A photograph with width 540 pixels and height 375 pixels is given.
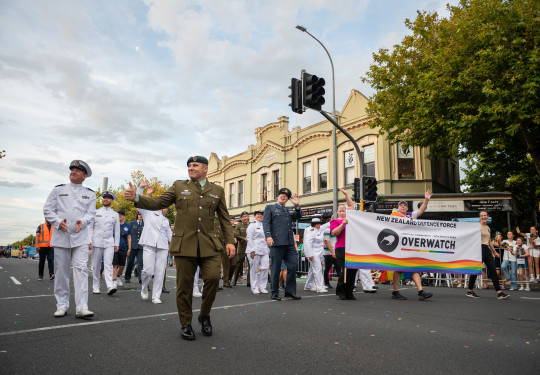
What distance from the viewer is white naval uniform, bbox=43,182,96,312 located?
19.2 feet

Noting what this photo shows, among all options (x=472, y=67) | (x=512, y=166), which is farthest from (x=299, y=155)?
(x=472, y=67)

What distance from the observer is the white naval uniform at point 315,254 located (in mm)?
10539

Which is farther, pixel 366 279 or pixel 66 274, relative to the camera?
pixel 366 279

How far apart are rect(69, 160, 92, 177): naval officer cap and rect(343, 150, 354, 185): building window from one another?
20.8 meters

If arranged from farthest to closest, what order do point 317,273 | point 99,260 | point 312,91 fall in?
point 312,91
point 317,273
point 99,260

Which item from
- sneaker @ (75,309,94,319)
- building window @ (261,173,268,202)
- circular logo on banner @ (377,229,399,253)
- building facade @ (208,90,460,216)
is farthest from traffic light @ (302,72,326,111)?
building window @ (261,173,268,202)

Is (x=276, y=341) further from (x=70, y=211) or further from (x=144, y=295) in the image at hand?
(x=144, y=295)

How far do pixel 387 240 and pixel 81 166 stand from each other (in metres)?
6.39

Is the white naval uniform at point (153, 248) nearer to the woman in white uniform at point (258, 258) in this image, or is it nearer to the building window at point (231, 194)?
the woman in white uniform at point (258, 258)

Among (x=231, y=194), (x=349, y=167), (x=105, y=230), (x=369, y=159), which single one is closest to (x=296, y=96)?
(x=105, y=230)

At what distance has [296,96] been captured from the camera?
12.2m

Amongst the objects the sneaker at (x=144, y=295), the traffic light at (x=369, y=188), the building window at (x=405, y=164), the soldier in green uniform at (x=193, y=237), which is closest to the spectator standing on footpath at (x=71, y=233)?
the soldier in green uniform at (x=193, y=237)

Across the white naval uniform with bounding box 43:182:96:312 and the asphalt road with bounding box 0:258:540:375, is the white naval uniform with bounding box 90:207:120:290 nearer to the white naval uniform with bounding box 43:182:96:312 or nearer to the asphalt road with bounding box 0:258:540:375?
the asphalt road with bounding box 0:258:540:375

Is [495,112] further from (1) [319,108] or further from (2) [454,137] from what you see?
(1) [319,108]
